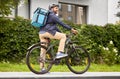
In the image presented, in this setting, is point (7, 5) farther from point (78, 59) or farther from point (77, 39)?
point (77, 39)

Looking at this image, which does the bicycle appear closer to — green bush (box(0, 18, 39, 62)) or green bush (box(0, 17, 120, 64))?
green bush (box(0, 17, 120, 64))

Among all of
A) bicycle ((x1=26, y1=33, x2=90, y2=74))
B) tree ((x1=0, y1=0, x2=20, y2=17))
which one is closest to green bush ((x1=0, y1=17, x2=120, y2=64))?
tree ((x1=0, y1=0, x2=20, y2=17))

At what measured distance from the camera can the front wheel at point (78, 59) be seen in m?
11.5

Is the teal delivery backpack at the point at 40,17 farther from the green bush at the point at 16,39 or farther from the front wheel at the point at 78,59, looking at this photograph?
the green bush at the point at 16,39

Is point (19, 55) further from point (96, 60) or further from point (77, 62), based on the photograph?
point (77, 62)

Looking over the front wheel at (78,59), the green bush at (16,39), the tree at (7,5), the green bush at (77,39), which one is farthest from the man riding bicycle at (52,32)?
the green bush at (16,39)

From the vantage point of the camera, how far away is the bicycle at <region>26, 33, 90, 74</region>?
36.4 ft

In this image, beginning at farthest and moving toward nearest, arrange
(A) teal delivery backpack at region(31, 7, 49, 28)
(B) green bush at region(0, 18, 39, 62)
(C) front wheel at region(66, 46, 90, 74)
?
1. (B) green bush at region(0, 18, 39, 62)
2. (C) front wheel at region(66, 46, 90, 74)
3. (A) teal delivery backpack at region(31, 7, 49, 28)

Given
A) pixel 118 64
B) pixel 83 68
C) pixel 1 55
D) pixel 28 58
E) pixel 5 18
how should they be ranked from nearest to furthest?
pixel 28 58 → pixel 83 68 → pixel 5 18 → pixel 1 55 → pixel 118 64

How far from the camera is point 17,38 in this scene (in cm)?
1655

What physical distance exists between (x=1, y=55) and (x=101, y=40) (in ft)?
14.2

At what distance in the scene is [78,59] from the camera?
39.0ft

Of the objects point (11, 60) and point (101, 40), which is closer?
point (11, 60)

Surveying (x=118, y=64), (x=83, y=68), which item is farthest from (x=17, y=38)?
(x=83, y=68)
